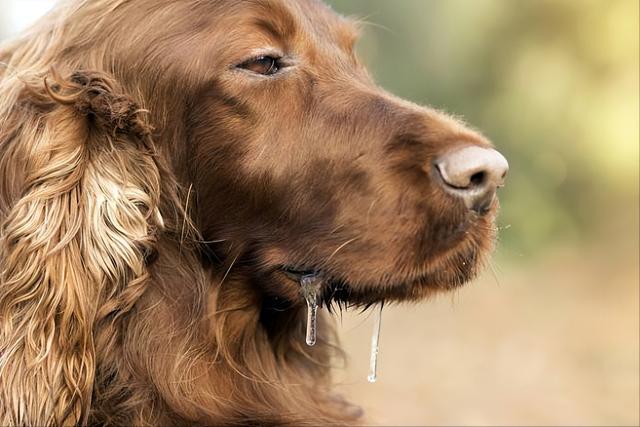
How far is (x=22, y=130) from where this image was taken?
2867mm

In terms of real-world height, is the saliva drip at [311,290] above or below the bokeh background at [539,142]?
below

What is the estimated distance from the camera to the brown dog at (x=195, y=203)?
9.00 ft

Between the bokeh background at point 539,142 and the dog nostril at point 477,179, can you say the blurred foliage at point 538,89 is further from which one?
the dog nostril at point 477,179

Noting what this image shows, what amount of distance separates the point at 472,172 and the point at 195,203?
0.96 meters

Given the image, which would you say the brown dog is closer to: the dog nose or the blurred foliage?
the dog nose

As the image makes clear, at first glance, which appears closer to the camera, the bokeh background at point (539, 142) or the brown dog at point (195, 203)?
the brown dog at point (195, 203)

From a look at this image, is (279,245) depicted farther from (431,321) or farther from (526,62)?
(526,62)

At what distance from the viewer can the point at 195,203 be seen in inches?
120

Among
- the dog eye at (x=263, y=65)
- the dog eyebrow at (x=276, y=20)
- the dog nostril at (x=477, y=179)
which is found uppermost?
the dog eyebrow at (x=276, y=20)

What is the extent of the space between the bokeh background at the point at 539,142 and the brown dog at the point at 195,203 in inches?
267

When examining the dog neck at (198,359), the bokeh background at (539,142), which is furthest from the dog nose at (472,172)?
the bokeh background at (539,142)

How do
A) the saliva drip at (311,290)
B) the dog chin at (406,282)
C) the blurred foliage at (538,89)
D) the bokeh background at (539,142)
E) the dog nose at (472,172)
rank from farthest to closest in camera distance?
the blurred foliage at (538,89), the bokeh background at (539,142), the saliva drip at (311,290), the dog chin at (406,282), the dog nose at (472,172)

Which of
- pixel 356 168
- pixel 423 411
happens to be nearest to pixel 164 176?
pixel 356 168

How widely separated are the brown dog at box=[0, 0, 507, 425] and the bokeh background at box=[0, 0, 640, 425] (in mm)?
6780
